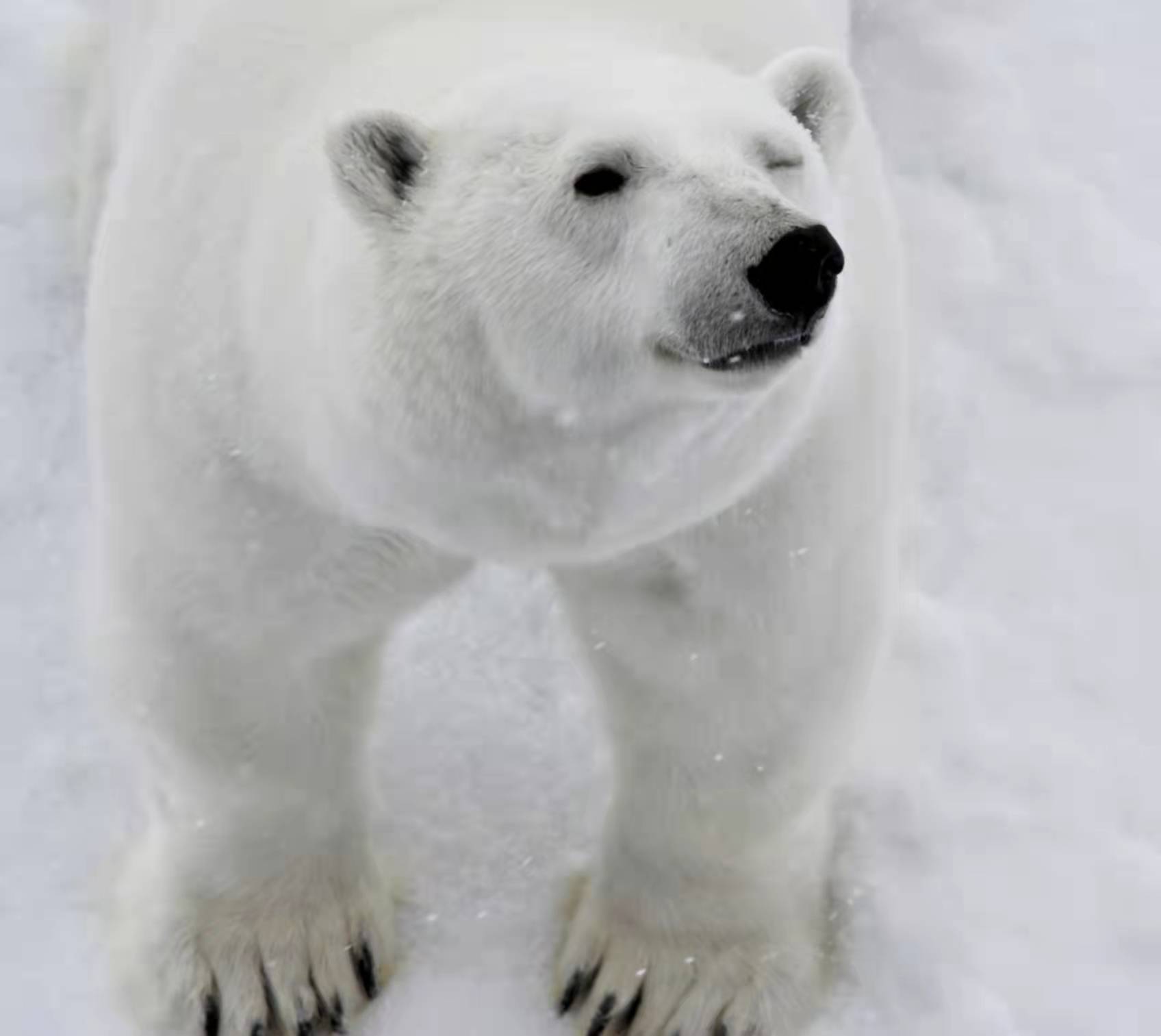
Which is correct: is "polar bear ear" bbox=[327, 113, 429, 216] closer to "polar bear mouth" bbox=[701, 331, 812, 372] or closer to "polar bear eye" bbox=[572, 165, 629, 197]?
"polar bear eye" bbox=[572, 165, 629, 197]

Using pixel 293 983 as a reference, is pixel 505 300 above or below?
above

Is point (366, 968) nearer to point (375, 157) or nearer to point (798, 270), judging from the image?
point (375, 157)

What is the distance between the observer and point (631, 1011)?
10.6ft

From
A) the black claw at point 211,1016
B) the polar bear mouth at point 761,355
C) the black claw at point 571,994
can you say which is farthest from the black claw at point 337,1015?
the polar bear mouth at point 761,355

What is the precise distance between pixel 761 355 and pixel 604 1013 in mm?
1622

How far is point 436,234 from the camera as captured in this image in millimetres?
2078

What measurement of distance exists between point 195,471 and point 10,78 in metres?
2.64

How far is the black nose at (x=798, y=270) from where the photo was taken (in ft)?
6.17

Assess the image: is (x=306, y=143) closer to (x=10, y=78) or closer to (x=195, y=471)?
(x=195, y=471)

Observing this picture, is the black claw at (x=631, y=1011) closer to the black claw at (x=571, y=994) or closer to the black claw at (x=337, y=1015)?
the black claw at (x=571, y=994)

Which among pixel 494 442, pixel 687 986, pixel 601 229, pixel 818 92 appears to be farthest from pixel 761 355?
pixel 687 986

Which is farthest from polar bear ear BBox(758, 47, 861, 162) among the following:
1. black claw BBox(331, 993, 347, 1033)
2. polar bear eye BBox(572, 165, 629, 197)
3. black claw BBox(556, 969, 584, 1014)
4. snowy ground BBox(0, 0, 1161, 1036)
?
black claw BBox(331, 993, 347, 1033)

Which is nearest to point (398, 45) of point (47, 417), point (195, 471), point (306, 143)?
point (306, 143)

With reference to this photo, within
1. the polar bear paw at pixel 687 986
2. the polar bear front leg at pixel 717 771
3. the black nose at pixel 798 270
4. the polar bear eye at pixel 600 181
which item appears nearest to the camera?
the black nose at pixel 798 270
